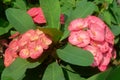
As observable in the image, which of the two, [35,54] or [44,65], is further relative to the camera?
[44,65]

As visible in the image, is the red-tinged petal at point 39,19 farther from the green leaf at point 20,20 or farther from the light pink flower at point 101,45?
the light pink flower at point 101,45

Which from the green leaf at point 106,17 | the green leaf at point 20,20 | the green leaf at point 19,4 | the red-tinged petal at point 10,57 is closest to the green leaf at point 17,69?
the red-tinged petal at point 10,57

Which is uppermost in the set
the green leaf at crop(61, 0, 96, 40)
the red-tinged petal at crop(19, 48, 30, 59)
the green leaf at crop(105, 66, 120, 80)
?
the green leaf at crop(61, 0, 96, 40)

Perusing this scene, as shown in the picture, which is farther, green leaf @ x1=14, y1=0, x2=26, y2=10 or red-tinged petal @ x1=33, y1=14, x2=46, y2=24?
green leaf @ x1=14, y1=0, x2=26, y2=10

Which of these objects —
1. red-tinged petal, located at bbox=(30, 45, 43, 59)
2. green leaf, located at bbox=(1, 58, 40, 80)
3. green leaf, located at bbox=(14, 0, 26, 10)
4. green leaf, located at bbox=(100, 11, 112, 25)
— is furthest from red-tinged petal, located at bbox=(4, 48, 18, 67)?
green leaf, located at bbox=(100, 11, 112, 25)

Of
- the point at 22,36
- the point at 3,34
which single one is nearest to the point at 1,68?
the point at 3,34

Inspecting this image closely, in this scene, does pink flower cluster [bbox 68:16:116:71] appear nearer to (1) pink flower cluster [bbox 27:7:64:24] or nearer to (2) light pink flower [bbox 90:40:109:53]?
(2) light pink flower [bbox 90:40:109:53]

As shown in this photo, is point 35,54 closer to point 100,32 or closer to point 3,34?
point 100,32
